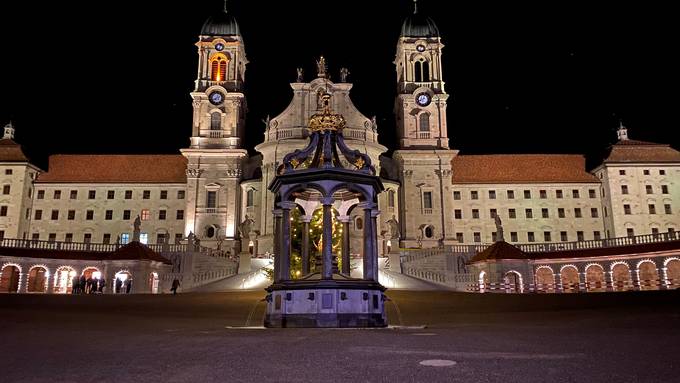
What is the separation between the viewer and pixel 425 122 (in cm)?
7012

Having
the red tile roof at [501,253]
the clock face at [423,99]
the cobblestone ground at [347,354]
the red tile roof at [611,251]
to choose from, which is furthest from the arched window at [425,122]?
the cobblestone ground at [347,354]

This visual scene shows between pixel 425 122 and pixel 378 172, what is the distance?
944 cm

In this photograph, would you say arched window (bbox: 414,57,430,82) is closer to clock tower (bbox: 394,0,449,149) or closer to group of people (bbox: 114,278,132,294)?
clock tower (bbox: 394,0,449,149)

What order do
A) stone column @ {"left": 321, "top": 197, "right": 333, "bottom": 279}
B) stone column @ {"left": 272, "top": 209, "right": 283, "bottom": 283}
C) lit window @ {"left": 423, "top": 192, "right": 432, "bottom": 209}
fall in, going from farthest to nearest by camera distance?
lit window @ {"left": 423, "top": 192, "right": 432, "bottom": 209}, stone column @ {"left": 272, "top": 209, "right": 283, "bottom": 283}, stone column @ {"left": 321, "top": 197, "right": 333, "bottom": 279}

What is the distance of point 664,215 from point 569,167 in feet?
40.2

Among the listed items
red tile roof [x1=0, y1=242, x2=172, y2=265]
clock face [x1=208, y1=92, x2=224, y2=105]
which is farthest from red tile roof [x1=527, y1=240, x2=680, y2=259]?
clock face [x1=208, y1=92, x2=224, y2=105]

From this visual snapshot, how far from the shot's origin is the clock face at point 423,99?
70250 mm

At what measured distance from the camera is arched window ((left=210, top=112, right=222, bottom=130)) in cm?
6906

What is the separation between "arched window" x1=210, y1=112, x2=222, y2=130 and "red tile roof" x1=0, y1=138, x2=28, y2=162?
22.9 meters

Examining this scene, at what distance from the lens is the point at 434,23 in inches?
2972

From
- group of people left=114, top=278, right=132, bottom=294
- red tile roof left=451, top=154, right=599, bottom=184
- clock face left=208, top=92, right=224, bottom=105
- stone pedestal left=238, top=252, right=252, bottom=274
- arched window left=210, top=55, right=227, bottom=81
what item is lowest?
group of people left=114, top=278, right=132, bottom=294

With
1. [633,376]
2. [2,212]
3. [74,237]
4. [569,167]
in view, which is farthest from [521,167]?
[633,376]

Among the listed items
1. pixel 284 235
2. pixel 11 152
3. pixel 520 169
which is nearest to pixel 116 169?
pixel 11 152

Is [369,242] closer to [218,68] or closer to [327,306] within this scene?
[327,306]
